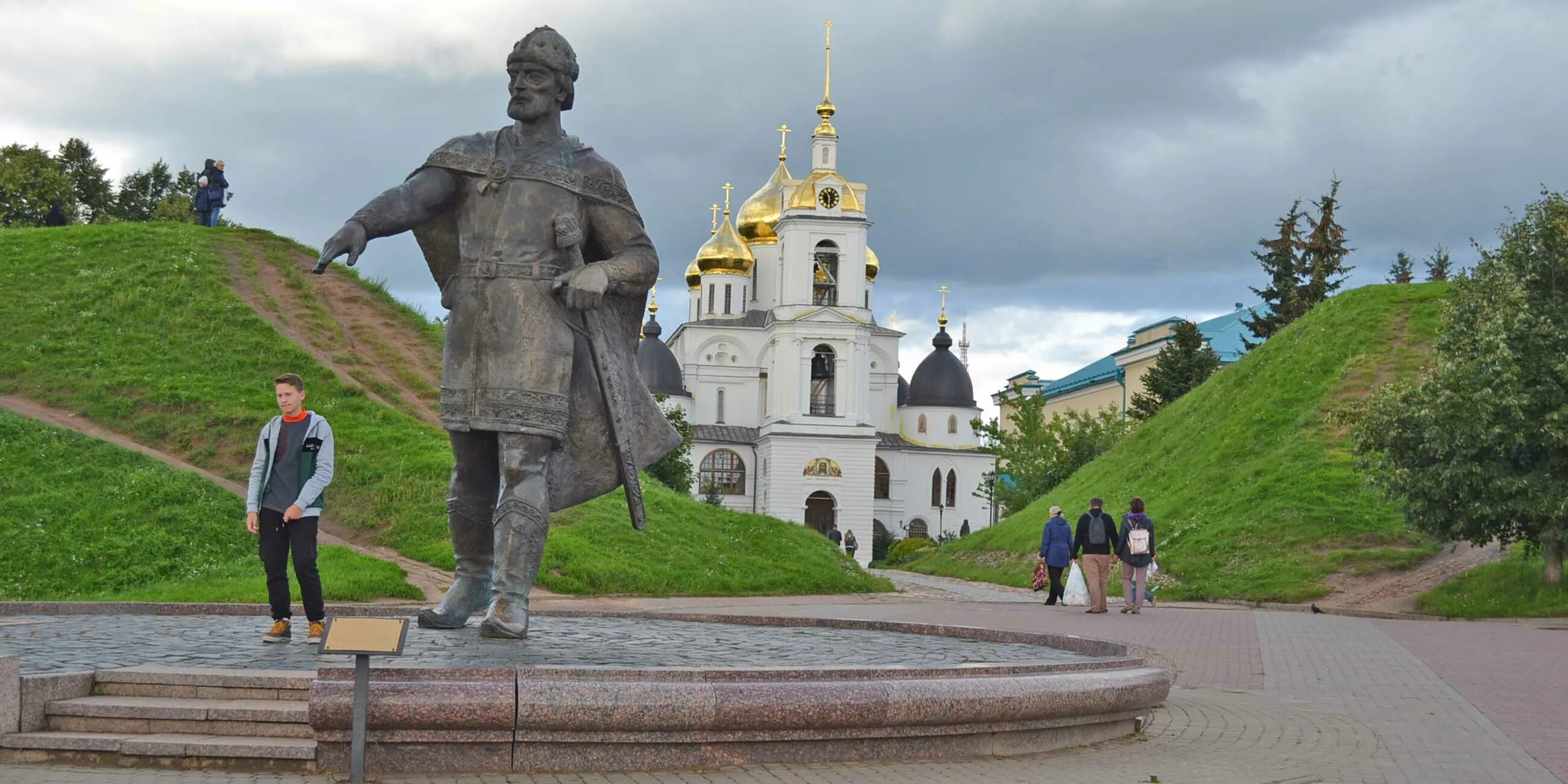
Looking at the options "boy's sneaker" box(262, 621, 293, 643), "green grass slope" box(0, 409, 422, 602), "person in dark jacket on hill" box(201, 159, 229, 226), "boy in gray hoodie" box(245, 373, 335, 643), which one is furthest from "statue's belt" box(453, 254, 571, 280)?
"person in dark jacket on hill" box(201, 159, 229, 226)

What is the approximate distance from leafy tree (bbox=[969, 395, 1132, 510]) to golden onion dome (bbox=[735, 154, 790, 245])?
28.8m

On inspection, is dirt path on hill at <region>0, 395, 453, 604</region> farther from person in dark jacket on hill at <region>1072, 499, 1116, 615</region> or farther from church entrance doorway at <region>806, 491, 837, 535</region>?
church entrance doorway at <region>806, 491, 837, 535</region>

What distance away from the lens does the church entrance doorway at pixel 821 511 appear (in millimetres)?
82750

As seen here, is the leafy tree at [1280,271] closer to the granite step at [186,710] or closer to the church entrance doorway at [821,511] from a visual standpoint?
the church entrance doorway at [821,511]

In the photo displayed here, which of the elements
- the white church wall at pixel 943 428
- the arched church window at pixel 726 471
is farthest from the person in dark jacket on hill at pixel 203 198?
the white church wall at pixel 943 428

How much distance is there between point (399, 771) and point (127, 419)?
21922 mm

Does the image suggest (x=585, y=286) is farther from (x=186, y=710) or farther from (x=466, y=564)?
(x=186, y=710)

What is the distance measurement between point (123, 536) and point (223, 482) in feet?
13.6

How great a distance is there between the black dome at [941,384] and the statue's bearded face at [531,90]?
87.3 meters

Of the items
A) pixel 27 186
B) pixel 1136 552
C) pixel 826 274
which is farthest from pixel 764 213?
pixel 1136 552

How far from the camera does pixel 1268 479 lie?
1223 inches

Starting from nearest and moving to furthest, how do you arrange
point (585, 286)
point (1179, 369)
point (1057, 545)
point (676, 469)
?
point (585, 286) → point (1057, 545) → point (676, 469) → point (1179, 369)

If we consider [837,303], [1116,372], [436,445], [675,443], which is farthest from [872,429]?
[675,443]

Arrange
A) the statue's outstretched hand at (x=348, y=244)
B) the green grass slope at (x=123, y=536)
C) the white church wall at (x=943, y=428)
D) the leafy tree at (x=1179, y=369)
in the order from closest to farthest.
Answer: the statue's outstretched hand at (x=348, y=244), the green grass slope at (x=123, y=536), the leafy tree at (x=1179, y=369), the white church wall at (x=943, y=428)
